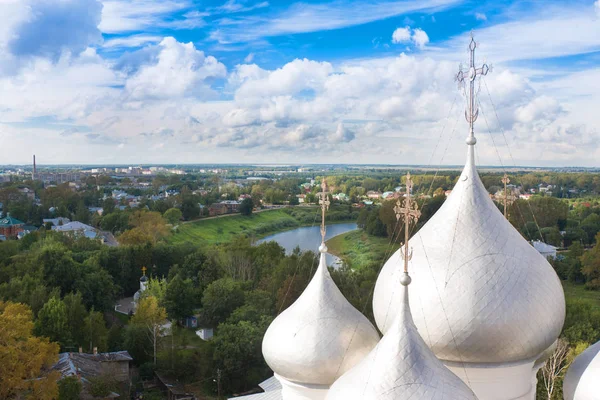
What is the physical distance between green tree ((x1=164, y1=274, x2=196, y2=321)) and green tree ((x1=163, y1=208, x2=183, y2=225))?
29031 mm

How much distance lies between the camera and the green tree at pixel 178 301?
29016 millimetres

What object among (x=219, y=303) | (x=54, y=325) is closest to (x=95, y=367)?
(x=54, y=325)

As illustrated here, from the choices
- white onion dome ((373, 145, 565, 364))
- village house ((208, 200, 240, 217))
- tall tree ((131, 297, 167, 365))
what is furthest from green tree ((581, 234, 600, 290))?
village house ((208, 200, 240, 217))

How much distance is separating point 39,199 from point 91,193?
5.87 meters

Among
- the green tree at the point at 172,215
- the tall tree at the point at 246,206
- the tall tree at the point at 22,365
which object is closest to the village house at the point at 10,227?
the green tree at the point at 172,215

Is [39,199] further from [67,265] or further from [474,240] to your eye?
[474,240]

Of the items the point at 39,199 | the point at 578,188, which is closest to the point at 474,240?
the point at 578,188

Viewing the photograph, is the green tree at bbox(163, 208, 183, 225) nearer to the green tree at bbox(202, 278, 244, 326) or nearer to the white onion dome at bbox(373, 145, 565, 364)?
the green tree at bbox(202, 278, 244, 326)

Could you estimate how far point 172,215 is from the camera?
193 feet

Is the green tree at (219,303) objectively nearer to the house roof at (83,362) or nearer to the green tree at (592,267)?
the house roof at (83,362)

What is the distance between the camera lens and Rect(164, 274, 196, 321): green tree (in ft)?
95.2

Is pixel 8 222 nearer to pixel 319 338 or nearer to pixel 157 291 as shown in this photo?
pixel 157 291

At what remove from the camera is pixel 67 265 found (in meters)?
30.7

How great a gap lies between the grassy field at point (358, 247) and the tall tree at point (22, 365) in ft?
68.9
